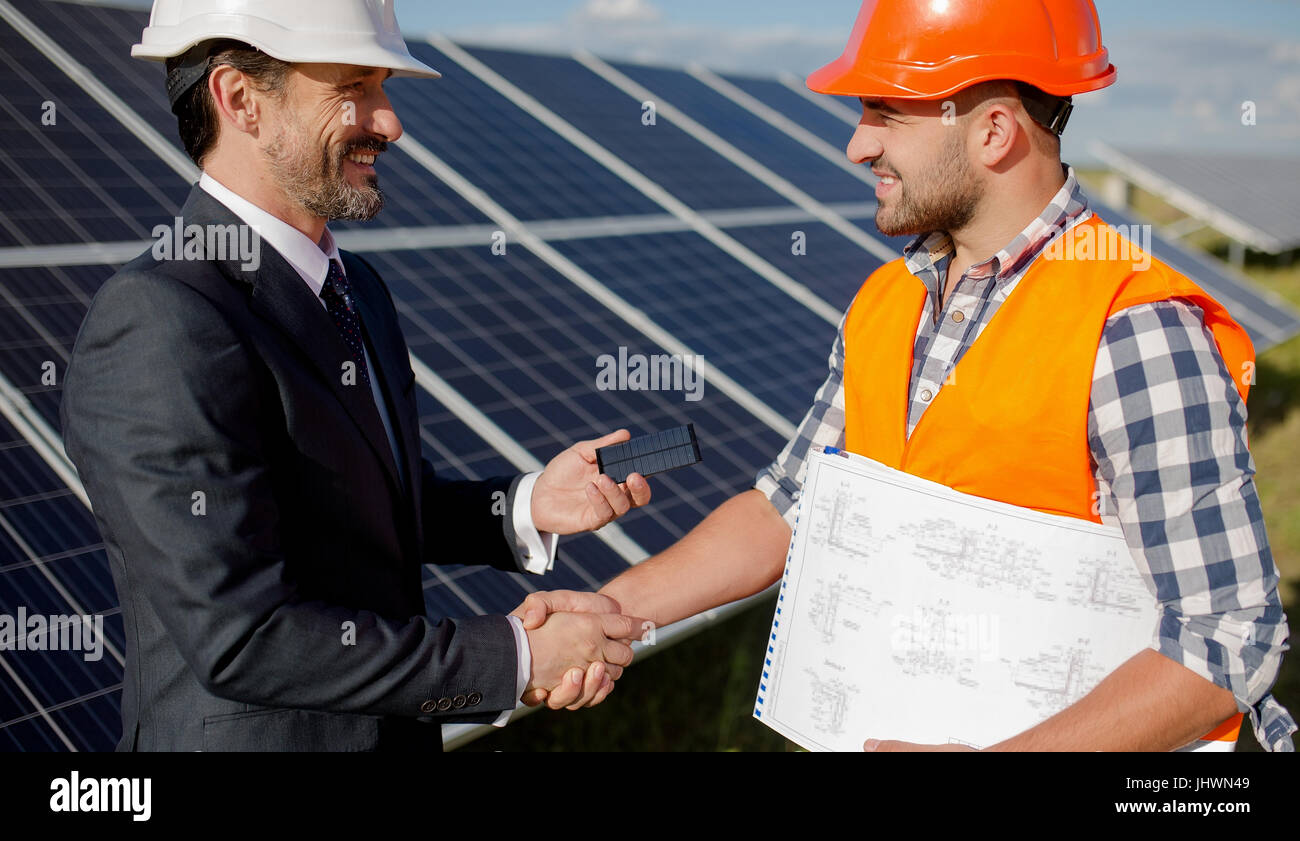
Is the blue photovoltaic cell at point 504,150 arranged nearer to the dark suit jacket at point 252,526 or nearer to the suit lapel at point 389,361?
the suit lapel at point 389,361

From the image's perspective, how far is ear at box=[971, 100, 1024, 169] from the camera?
2783 millimetres

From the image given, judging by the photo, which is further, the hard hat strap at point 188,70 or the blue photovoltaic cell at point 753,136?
the blue photovoltaic cell at point 753,136

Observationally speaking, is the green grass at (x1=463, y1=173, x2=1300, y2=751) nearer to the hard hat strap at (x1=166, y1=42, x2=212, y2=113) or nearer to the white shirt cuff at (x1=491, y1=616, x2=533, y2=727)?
the white shirt cuff at (x1=491, y1=616, x2=533, y2=727)

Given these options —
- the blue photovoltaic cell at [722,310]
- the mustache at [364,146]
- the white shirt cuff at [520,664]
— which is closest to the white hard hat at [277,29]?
the mustache at [364,146]

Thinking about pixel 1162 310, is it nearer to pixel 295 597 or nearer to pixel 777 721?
pixel 777 721

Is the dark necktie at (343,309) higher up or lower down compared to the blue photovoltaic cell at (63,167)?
lower down

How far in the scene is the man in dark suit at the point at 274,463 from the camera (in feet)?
7.61

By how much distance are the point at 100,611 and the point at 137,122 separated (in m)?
Result: 3.47

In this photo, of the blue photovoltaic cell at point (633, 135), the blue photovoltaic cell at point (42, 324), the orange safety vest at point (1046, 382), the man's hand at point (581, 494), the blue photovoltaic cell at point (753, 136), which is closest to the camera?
the orange safety vest at point (1046, 382)

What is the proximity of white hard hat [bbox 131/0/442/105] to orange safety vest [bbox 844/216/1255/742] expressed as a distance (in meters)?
1.70

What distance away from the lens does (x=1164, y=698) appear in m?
2.32

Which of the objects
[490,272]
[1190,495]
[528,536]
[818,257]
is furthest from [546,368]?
[1190,495]

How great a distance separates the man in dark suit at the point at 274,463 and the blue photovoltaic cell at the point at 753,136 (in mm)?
7604
